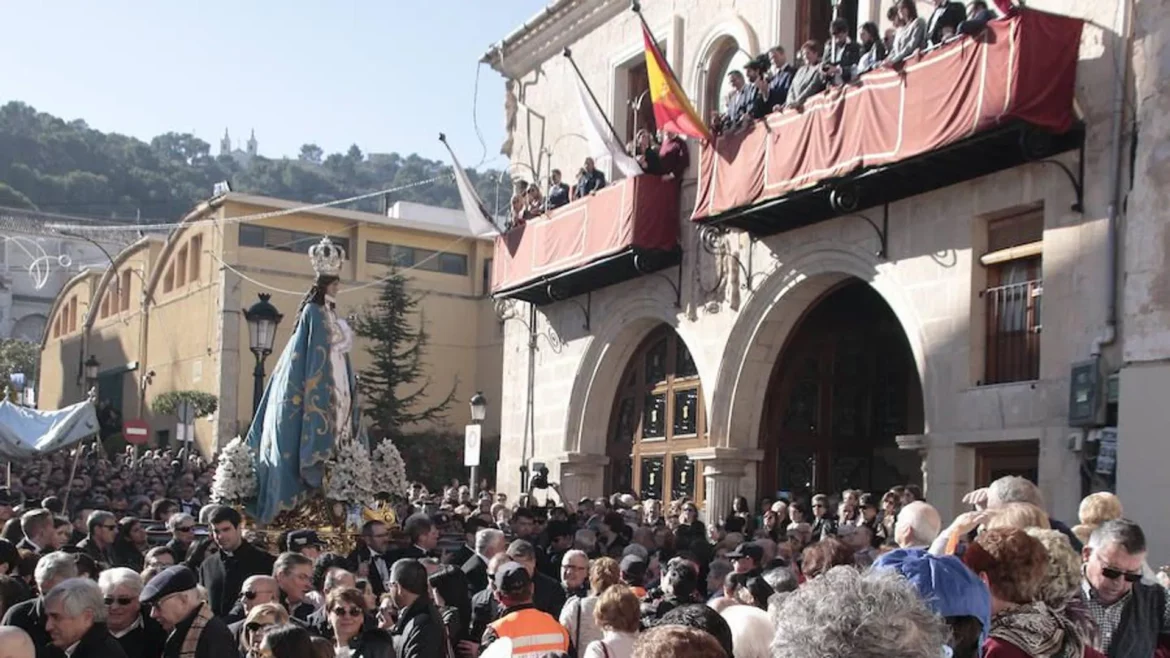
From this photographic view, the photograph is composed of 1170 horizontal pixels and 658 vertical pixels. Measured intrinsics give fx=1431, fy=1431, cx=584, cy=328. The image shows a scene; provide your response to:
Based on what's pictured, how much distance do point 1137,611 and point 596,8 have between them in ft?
60.1

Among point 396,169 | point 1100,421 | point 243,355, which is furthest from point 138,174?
point 1100,421

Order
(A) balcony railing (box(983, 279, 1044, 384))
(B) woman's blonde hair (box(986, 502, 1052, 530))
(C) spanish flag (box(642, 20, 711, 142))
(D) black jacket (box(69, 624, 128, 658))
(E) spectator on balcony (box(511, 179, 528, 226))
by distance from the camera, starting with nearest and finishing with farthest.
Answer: (B) woman's blonde hair (box(986, 502, 1052, 530)), (D) black jacket (box(69, 624, 128, 658)), (A) balcony railing (box(983, 279, 1044, 384)), (C) spanish flag (box(642, 20, 711, 142)), (E) spectator on balcony (box(511, 179, 528, 226))

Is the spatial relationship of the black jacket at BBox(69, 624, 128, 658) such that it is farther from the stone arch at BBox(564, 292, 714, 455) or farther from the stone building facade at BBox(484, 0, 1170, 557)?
the stone arch at BBox(564, 292, 714, 455)

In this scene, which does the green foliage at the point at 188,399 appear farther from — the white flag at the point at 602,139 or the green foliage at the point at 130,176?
the green foliage at the point at 130,176

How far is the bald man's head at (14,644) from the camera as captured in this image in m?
4.76

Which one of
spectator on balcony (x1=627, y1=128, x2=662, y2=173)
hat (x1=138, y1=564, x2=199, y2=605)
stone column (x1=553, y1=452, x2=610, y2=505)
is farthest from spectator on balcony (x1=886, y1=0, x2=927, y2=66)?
hat (x1=138, y1=564, x2=199, y2=605)

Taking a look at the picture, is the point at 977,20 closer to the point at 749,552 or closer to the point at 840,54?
the point at 840,54

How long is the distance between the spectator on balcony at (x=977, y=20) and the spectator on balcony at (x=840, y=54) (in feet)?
6.81

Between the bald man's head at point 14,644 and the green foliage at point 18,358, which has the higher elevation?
the green foliage at point 18,358

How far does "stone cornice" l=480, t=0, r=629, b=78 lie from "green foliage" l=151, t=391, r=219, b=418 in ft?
51.1

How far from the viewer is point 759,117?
1669 centimetres

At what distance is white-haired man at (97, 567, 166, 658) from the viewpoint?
6.24m

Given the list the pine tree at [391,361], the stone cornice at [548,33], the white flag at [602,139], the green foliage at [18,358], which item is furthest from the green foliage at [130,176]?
the white flag at [602,139]

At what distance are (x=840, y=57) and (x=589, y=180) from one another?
603 cm
